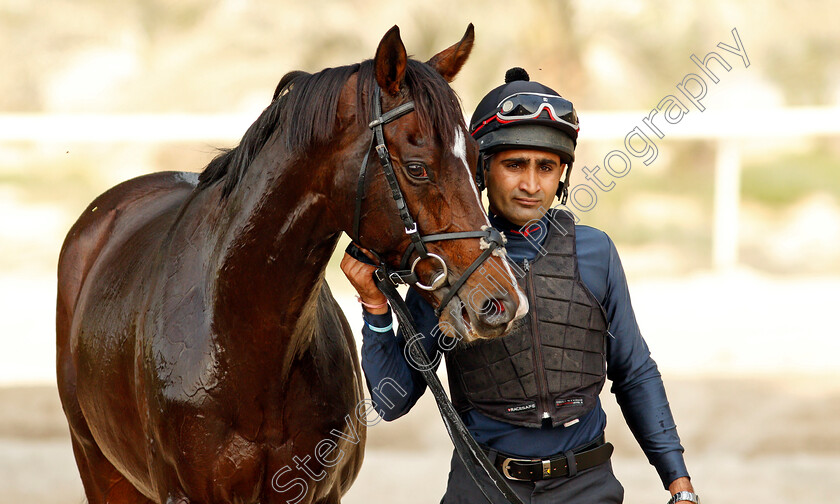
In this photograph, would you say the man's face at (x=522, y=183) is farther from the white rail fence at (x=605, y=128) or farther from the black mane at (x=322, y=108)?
the white rail fence at (x=605, y=128)

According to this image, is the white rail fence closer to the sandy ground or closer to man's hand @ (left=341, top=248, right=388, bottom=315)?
the sandy ground

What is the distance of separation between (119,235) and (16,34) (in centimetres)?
1180

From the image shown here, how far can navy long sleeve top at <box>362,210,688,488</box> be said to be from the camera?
7.11ft

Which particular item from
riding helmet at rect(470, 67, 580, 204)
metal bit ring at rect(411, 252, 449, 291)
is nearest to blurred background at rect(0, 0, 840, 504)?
riding helmet at rect(470, 67, 580, 204)

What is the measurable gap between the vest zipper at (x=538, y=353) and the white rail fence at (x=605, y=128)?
17.8 feet

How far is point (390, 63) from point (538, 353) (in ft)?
2.68

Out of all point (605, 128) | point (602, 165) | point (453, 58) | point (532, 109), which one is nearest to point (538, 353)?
point (532, 109)

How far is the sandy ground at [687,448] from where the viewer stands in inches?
203

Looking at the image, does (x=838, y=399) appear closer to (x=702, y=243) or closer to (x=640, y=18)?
(x=702, y=243)

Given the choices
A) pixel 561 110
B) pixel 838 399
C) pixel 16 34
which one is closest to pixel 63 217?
pixel 16 34

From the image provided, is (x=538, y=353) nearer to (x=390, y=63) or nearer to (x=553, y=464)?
(x=553, y=464)

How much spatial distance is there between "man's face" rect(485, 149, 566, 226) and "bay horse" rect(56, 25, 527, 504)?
277 mm

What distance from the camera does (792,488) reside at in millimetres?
5227

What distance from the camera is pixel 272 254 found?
6.82 ft
